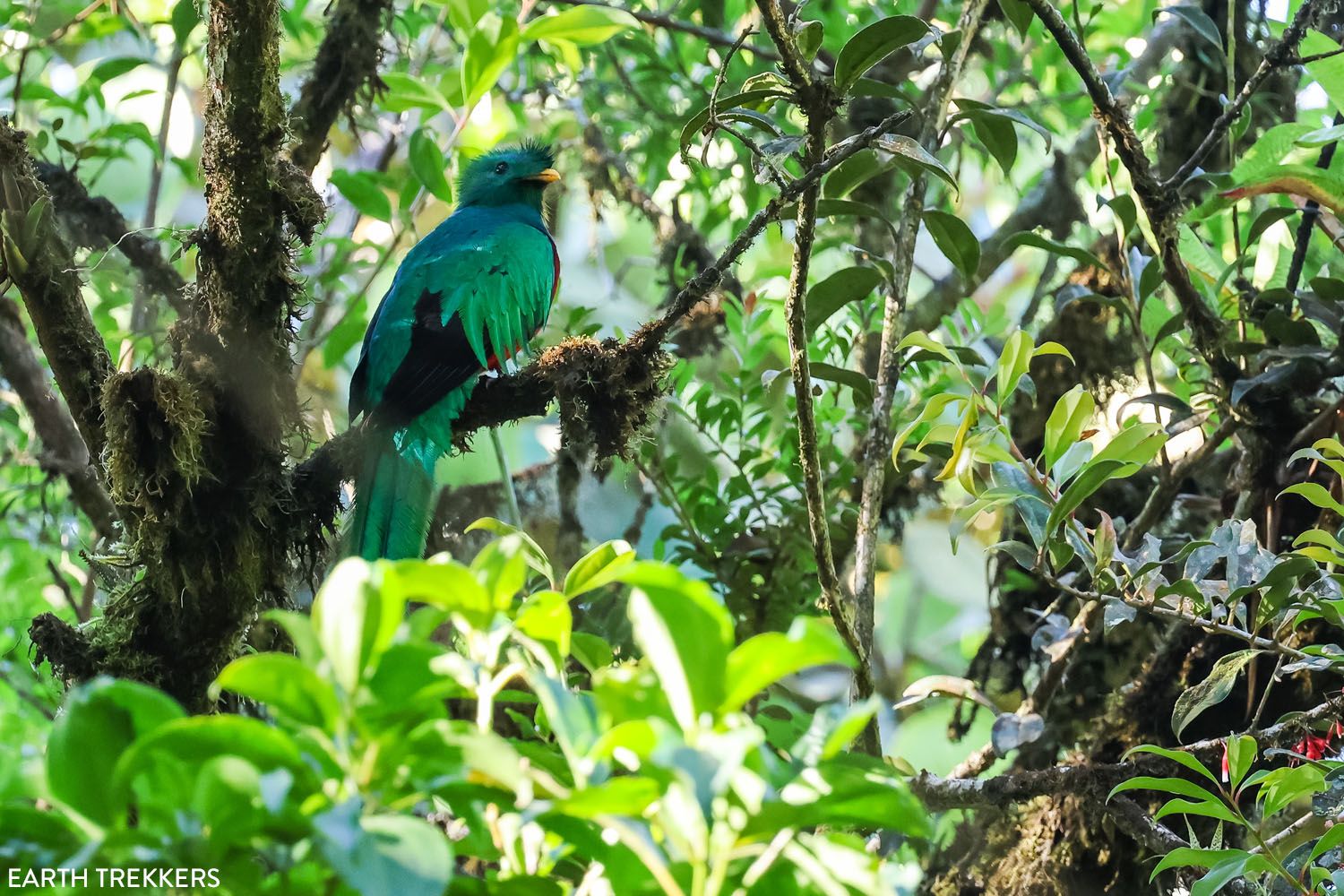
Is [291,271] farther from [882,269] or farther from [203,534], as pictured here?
[882,269]

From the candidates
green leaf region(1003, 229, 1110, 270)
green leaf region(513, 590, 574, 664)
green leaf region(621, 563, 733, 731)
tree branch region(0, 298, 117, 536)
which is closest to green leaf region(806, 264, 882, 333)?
green leaf region(1003, 229, 1110, 270)

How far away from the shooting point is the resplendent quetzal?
293cm

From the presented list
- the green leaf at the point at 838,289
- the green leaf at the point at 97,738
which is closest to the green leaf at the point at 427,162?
the green leaf at the point at 838,289

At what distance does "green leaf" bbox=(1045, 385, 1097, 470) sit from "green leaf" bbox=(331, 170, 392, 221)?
2.02 meters

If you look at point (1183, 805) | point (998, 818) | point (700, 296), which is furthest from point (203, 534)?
point (998, 818)

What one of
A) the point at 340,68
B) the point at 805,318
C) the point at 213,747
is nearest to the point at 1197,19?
the point at 805,318

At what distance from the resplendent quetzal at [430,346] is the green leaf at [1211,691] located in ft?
5.56

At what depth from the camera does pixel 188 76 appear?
6648 millimetres

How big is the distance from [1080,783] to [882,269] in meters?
1.14

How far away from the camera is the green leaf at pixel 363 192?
10.6 feet

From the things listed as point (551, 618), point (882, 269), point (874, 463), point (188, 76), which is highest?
point (188, 76)

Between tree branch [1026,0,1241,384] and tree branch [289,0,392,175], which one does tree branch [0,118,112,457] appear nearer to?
tree branch [289,0,392,175]

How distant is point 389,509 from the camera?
2.92 m

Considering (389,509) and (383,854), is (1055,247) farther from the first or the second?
(383,854)
